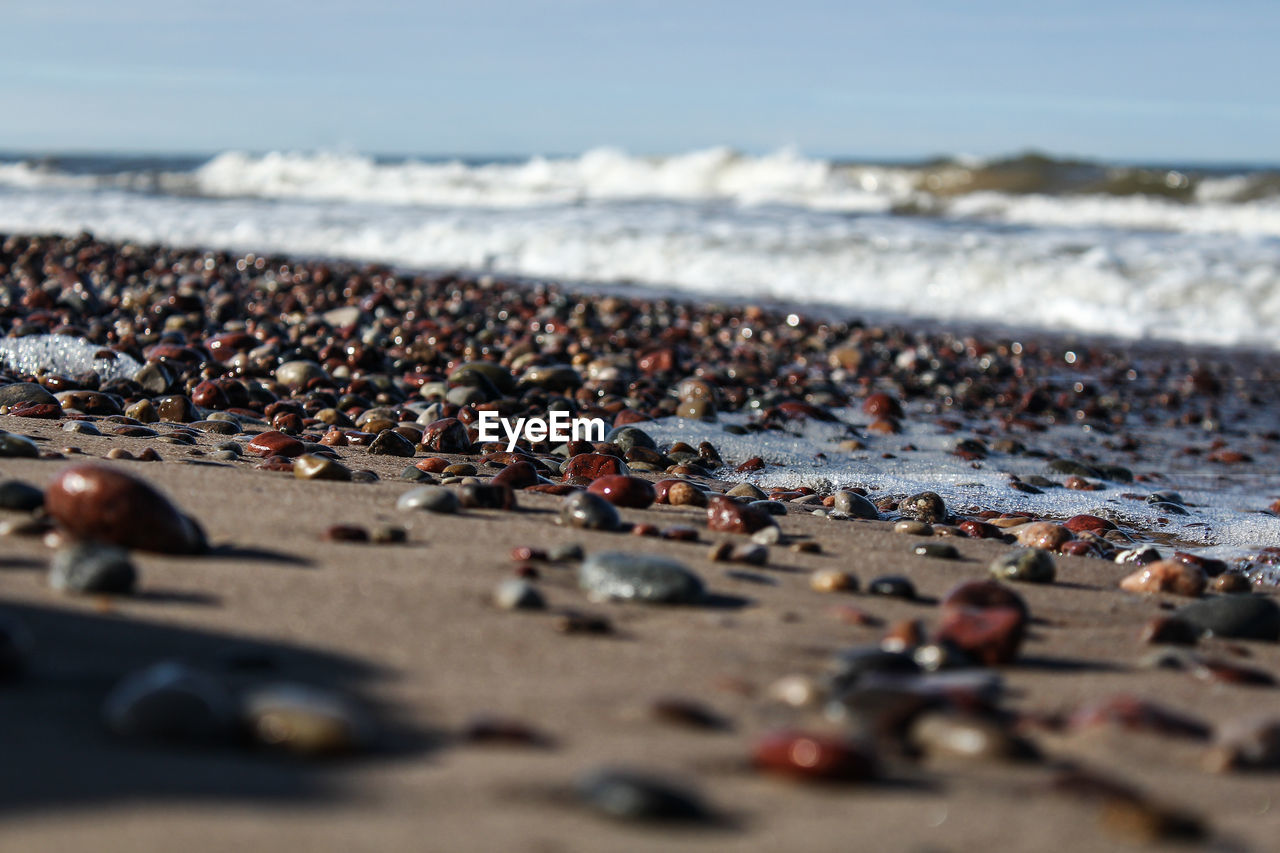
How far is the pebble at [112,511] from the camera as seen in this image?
6.31 ft

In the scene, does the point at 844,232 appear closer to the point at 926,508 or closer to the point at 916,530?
the point at 926,508

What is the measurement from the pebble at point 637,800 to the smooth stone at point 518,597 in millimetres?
666

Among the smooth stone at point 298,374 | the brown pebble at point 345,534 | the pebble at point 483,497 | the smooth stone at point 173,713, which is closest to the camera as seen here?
the smooth stone at point 173,713

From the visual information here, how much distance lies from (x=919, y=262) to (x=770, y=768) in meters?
9.85

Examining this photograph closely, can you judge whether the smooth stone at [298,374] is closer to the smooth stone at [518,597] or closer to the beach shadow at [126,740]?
the smooth stone at [518,597]

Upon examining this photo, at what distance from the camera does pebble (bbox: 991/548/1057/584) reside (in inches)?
96.7

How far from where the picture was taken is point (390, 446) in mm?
3467

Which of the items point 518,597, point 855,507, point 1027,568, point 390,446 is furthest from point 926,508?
point 518,597

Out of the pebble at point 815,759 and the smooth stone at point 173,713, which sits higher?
the smooth stone at point 173,713

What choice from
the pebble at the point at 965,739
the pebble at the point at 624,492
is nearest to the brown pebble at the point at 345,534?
the pebble at the point at 624,492

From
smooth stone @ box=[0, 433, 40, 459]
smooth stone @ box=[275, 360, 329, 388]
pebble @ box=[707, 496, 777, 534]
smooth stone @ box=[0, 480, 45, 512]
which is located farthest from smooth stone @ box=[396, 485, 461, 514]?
smooth stone @ box=[275, 360, 329, 388]

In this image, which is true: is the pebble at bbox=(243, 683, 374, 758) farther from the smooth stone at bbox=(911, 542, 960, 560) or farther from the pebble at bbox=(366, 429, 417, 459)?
the pebble at bbox=(366, 429, 417, 459)

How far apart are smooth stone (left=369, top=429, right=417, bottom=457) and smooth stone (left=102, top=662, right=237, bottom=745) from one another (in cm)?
216

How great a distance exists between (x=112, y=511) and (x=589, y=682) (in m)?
0.89
